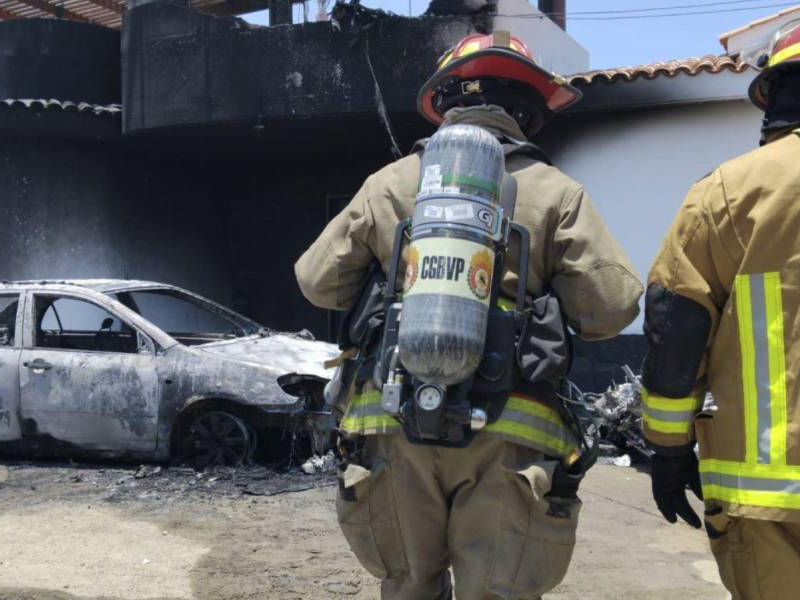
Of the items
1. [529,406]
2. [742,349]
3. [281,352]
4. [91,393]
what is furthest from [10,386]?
[742,349]

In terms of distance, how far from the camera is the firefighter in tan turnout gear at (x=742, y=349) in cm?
199

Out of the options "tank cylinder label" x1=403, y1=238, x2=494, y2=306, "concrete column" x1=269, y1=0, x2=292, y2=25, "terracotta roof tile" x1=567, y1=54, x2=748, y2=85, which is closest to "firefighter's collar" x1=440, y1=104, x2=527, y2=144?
"tank cylinder label" x1=403, y1=238, x2=494, y2=306

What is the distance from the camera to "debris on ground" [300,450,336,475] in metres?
6.26

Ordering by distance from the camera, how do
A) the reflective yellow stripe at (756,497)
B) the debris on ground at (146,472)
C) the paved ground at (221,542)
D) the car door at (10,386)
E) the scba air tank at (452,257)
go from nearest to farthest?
the reflective yellow stripe at (756,497), the scba air tank at (452,257), the paved ground at (221,542), the debris on ground at (146,472), the car door at (10,386)

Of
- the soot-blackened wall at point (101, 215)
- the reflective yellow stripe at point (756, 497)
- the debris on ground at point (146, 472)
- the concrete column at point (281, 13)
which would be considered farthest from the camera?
the soot-blackened wall at point (101, 215)

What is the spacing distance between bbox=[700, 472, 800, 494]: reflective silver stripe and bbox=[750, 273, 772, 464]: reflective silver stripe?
4 cm

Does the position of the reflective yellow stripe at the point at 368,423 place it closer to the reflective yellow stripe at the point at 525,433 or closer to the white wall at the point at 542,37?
the reflective yellow stripe at the point at 525,433

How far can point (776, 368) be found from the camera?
6.58 ft

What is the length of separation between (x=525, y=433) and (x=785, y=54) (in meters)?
1.08

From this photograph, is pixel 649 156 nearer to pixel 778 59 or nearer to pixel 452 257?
pixel 778 59

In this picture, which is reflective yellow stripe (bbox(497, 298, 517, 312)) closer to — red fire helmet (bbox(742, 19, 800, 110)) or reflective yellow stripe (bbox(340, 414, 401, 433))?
reflective yellow stripe (bbox(340, 414, 401, 433))

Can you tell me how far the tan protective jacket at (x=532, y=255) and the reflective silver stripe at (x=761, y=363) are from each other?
36cm

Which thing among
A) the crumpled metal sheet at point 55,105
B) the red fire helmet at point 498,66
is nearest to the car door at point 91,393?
the crumpled metal sheet at point 55,105

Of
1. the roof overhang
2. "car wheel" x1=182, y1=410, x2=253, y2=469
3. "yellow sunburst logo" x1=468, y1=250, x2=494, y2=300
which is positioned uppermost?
the roof overhang
